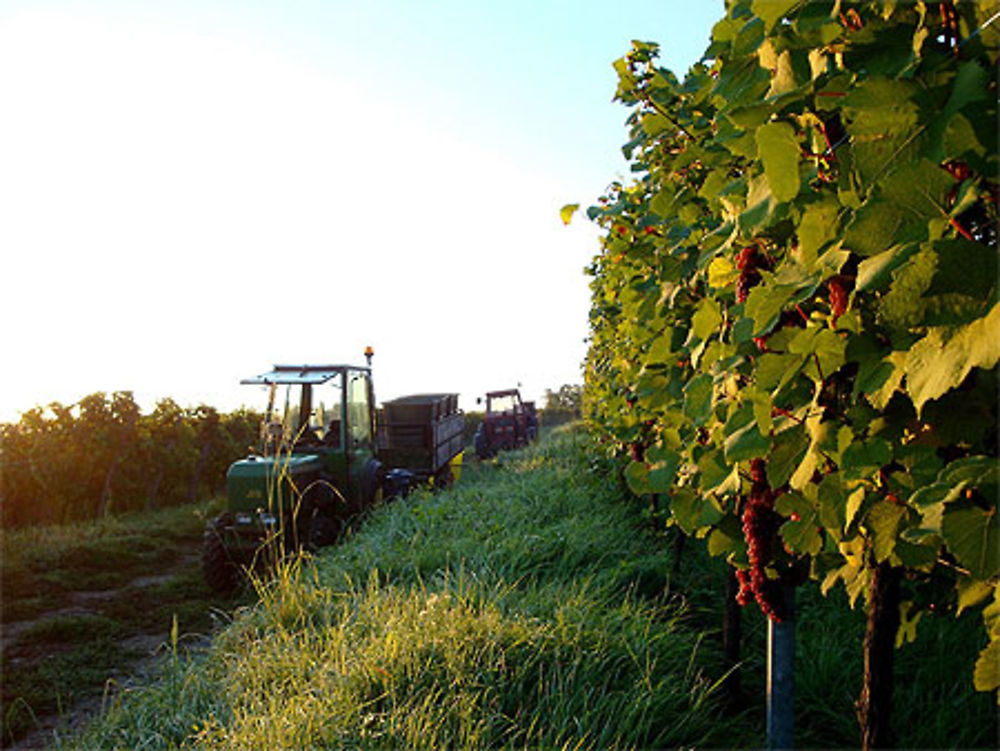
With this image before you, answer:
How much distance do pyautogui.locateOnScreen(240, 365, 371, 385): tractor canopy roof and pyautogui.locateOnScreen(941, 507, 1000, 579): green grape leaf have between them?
28.3ft

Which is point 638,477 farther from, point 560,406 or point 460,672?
point 560,406

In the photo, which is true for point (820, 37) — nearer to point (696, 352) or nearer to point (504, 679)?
point (696, 352)

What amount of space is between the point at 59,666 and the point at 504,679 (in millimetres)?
4686

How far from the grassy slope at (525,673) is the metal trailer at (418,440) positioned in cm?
801

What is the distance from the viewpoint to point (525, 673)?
364 centimetres

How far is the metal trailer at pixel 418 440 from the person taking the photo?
14102 mm

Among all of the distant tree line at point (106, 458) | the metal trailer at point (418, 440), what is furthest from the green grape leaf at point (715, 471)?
the distant tree line at point (106, 458)

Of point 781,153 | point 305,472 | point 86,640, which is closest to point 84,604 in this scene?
point 86,640

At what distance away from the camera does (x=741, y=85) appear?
1.90 meters

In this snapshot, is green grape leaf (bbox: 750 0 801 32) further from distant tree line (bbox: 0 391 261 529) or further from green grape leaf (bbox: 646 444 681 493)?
distant tree line (bbox: 0 391 261 529)

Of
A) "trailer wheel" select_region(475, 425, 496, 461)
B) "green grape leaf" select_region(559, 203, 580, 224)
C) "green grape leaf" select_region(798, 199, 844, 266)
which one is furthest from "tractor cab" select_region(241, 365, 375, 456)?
"trailer wheel" select_region(475, 425, 496, 461)

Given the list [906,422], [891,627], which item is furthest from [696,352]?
[891,627]

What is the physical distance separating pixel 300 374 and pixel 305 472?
4.66 feet

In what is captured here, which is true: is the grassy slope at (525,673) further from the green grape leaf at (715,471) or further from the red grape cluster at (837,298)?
the red grape cluster at (837,298)
